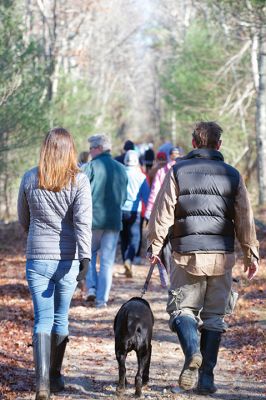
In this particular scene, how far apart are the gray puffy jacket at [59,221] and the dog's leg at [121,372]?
89 cm

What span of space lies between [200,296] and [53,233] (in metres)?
1.22

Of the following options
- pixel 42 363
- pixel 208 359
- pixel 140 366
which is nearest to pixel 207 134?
pixel 208 359

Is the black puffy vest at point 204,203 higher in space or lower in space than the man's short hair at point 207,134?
lower

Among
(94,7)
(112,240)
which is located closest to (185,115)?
(94,7)

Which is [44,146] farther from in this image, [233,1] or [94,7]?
[94,7]

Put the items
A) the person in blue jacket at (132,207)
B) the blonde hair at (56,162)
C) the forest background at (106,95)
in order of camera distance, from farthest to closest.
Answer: the forest background at (106,95)
the person in blue jacket at (132,207)
the blonde hair at (56,162)

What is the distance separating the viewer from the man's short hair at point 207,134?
20.4 feet

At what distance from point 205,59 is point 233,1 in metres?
11.5

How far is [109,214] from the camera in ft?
34.0

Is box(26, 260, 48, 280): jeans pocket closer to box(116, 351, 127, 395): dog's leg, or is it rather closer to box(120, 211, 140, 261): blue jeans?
box(116, 351, 127, 395): dog's leg

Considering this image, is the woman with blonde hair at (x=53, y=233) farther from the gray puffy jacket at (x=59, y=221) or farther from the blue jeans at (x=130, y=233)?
the blue jeans at (x=130, y=233)

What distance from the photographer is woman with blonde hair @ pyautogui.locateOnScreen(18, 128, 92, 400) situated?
5.94 metres

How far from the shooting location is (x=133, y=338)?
632cm

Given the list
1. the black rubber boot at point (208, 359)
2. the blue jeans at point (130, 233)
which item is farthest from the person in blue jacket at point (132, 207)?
the black rubber boot at point (208, 359)
